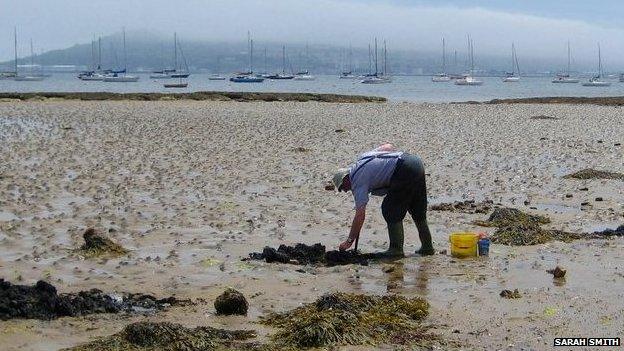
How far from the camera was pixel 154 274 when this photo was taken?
1020 centimetres

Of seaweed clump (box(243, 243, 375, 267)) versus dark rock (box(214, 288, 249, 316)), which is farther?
seaweed clump (box(243, 243, 375, 267))

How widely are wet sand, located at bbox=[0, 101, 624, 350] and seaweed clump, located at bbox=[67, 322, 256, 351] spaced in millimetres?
421

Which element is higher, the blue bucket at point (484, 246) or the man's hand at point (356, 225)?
the man's hand at point (356, 225)

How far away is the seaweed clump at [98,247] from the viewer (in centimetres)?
1110

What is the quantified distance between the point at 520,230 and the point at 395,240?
2.35 metres

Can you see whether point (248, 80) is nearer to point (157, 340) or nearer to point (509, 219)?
point (509, 219)

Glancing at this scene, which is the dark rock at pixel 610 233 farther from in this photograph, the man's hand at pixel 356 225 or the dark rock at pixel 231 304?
the dark rock at pixel 231 304

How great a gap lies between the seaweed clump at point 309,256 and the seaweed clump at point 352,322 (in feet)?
6.68

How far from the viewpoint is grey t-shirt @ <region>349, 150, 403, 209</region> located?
1079cm

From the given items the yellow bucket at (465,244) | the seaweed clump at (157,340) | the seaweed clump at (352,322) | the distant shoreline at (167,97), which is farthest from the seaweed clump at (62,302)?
the distant shoreline at (167,97)

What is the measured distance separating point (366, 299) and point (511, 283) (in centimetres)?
206

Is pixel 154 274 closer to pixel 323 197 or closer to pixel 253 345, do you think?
pixel 253 345

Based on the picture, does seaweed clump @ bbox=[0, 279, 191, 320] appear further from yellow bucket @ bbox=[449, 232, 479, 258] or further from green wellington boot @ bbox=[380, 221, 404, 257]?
yellow bucket @ bbox=[449, 232, 479, 258]

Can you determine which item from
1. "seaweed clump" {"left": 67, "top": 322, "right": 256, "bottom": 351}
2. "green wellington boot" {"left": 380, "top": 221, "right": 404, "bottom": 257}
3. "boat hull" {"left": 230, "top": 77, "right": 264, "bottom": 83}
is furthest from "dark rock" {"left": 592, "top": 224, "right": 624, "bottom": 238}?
"boat hull" {"left": 230, "top": 77, "right": 264, "bottom": 83}
